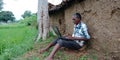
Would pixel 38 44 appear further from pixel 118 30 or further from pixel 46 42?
pixel 118 30

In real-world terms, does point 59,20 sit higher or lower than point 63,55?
higher

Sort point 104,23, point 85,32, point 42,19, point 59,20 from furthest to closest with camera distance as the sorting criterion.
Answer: point 59,20
point 42,19
point 85,32
point 104,23

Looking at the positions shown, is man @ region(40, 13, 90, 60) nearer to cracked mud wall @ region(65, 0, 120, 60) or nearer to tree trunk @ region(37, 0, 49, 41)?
cracked mud wall @ region(65, 0, 120, 60)

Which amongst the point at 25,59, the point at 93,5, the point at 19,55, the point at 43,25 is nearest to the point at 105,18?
the point at 93,5

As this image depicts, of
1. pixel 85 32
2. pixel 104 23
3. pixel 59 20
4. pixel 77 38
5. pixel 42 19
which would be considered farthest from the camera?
pixel 59 20

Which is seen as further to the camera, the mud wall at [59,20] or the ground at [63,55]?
the mud wall at [59,20]

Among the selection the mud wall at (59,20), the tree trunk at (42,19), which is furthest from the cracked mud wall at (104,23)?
the mud wall at (59,20)

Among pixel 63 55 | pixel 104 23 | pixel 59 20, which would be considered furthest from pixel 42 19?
pixel 104 23

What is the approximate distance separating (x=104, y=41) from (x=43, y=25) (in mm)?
3772

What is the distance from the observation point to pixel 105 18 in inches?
278

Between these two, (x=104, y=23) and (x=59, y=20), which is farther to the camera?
(x=59, y=20)

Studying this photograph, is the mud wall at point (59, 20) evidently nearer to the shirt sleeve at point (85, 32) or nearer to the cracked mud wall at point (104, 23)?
the cracked mud wall at point (104, 23)

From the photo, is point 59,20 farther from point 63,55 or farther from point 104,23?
point 104,23

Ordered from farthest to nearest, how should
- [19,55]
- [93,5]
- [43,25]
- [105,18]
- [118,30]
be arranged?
[43,25]
[19,55]
[93,5]
[105,18]
[118,30]
